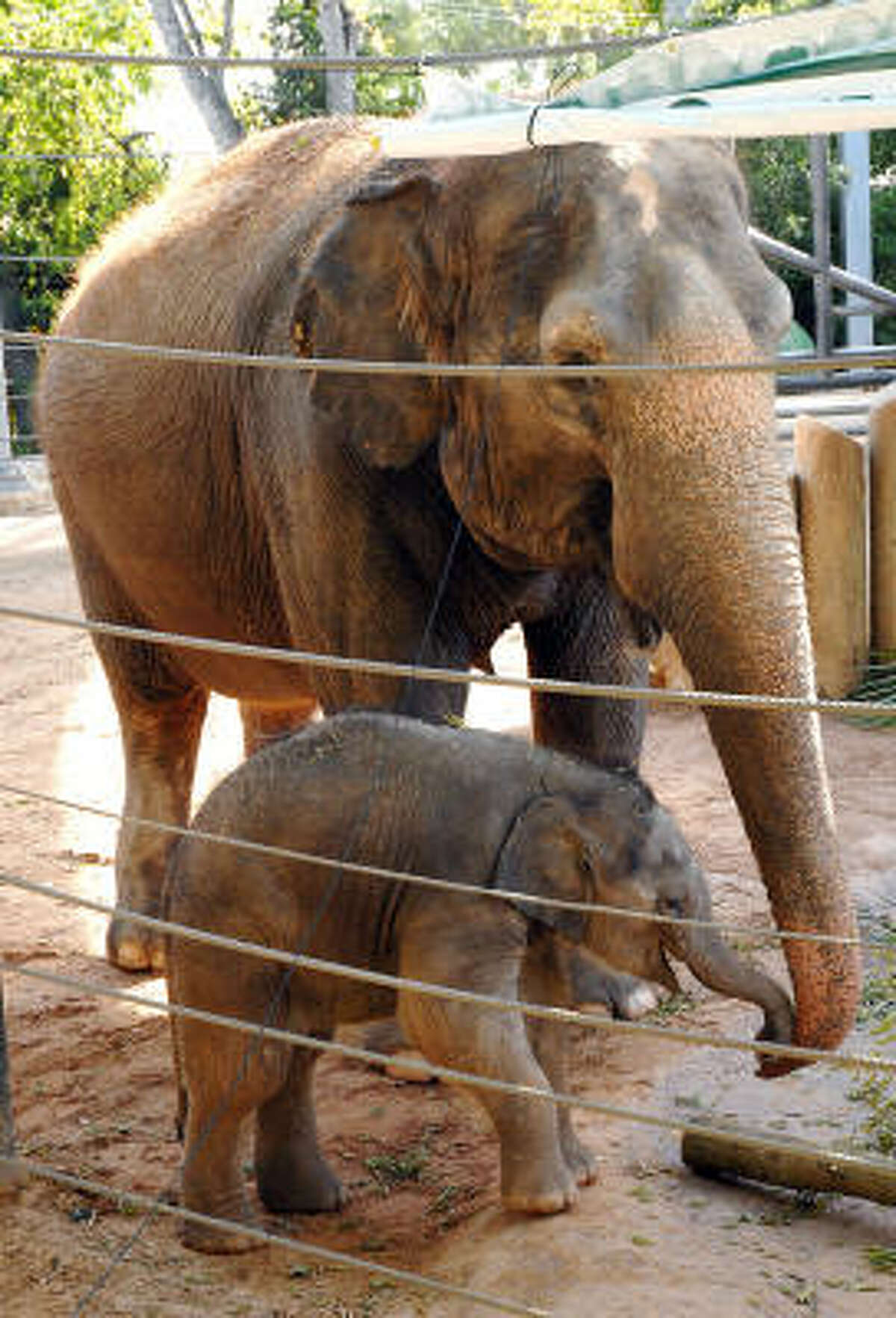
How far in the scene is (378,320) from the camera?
4027mm

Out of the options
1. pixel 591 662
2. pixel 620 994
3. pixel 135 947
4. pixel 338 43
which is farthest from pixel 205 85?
pixel 620 994

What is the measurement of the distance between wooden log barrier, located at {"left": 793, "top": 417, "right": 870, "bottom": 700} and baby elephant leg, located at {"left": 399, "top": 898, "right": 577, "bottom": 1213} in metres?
4.10

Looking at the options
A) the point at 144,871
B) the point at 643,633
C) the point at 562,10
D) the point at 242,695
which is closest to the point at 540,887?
the point at 643,633

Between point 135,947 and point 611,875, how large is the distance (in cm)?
209

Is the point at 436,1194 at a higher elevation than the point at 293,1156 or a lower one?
lower

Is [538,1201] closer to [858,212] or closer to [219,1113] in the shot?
[219,1113]

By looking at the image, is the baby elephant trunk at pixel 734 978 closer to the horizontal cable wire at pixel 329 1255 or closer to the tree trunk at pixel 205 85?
the horizontal cable wire at pixel 329 1255

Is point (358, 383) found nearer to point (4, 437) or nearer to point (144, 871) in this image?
point (4, 437)

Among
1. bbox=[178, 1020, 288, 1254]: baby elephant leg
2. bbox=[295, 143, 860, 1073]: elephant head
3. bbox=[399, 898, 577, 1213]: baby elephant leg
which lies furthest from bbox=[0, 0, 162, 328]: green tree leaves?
bbox=[399, 898, 577, 1213]: baby elephant leg

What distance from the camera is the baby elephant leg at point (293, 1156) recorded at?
366 centimetres

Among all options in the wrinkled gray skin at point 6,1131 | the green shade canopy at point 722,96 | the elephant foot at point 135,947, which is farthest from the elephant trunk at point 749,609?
the elephant foot at point 135,947

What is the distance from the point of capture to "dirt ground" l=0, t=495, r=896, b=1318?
327 centimetres

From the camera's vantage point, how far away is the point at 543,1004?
371 cm

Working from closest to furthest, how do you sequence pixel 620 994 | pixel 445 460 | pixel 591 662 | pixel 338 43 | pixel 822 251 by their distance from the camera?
pixel 445 460, pixel 591 662, pixel 620 994, pixel 822 251, pixel 338 43
